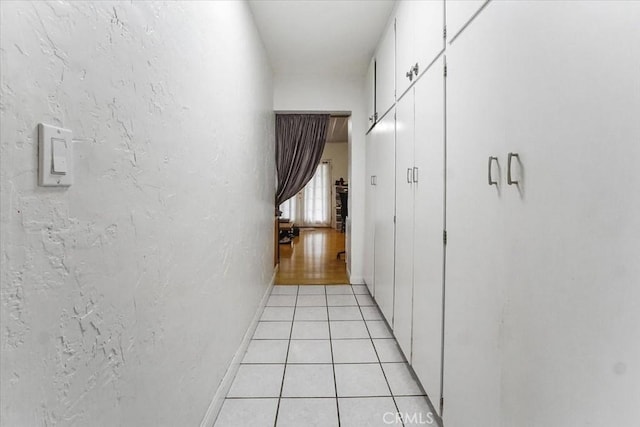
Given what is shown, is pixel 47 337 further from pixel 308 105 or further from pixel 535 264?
pixel 308 105

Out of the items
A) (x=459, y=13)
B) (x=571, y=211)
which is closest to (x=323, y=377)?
(x=571, y=211)

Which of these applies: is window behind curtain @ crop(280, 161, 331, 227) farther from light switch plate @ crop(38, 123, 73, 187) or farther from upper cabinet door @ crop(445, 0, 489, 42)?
light switch plate @ crop(38, 123, 73, 187)

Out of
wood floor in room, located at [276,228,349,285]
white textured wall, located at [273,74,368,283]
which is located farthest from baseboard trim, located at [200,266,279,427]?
white textured wall, located at [273,74,368,283]

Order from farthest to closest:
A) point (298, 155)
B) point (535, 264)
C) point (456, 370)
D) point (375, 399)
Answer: point (298, 155) → point (375, 399) → point (456, 370) → point (535, 264)

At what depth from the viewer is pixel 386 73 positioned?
284 cm

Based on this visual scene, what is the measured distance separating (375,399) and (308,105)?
3337 mm

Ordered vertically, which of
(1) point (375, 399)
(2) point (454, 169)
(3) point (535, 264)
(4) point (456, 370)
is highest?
(2) point (454, 169)

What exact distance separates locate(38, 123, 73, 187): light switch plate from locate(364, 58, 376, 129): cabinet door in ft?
10.0

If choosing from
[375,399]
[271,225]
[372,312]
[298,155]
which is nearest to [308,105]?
[298,155]

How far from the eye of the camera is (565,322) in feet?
2.64

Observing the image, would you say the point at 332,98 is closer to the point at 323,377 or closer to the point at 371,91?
the point at 371,91

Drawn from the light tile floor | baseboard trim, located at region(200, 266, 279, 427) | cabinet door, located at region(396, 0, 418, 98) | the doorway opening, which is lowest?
the light tile floor

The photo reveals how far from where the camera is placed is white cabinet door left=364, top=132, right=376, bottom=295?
138 inches

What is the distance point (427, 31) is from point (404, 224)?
1160 mm
